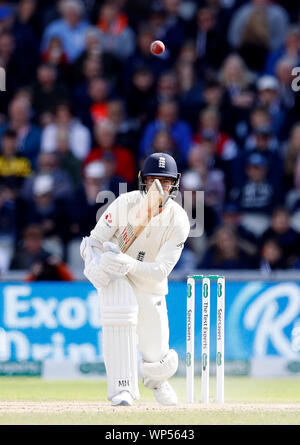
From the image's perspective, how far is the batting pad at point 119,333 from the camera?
7523 millimetres

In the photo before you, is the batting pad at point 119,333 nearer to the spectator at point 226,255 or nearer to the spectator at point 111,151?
the spectator at point 226,255

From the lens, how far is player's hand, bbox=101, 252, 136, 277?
7.46 metres

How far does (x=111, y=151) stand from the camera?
13.7 m

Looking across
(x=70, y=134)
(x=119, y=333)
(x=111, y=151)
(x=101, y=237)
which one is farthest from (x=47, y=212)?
(x=119, y=333)

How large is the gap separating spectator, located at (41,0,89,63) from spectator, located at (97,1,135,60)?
0.26m

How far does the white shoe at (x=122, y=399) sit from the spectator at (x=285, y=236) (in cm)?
500

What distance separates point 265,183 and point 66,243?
235 centimetres

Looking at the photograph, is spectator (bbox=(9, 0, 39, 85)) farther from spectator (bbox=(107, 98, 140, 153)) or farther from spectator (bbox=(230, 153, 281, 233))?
spectator (bbox=(230, 153, 281, 233))

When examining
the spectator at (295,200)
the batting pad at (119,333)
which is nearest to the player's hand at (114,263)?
the batting pad at (119,333)

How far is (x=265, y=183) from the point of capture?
43.1 feet

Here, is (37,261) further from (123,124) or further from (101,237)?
(101,237)

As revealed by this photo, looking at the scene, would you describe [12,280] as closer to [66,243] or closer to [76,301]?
[76,301]

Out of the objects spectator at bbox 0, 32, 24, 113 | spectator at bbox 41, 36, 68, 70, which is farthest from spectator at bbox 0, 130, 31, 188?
spectator at bbox 41, 36, 68, 70

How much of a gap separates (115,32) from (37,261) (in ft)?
13.2
